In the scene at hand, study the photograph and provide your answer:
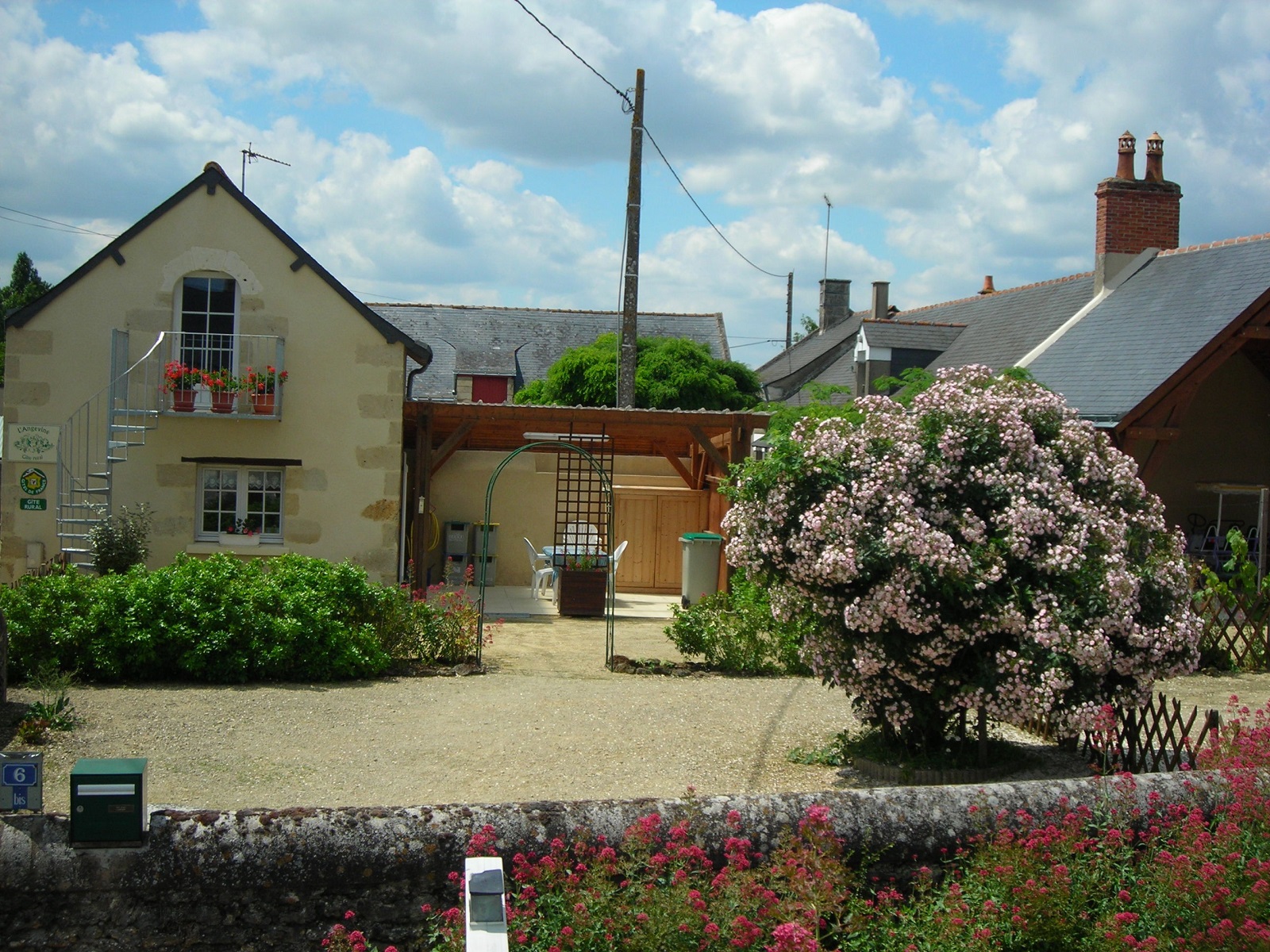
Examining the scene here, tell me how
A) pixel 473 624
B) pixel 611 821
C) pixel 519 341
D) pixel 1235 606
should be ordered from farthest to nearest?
pixel 519 341 < pixel 1235 606 < pixel 473 624 < pixel 611 821

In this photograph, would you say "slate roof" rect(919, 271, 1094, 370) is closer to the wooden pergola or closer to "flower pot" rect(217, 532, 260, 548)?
the wooden pergola

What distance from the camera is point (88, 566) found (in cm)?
1240

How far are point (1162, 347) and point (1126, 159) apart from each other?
218 inches

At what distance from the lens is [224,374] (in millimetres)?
13680

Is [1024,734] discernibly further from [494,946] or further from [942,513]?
[494,946]

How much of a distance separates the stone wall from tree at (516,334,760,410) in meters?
24.5

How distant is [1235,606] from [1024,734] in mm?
5279

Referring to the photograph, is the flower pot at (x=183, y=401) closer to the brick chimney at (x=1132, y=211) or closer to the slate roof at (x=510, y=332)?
the brick chimney at (x=1132, y=211)

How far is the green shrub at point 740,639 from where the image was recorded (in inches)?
422

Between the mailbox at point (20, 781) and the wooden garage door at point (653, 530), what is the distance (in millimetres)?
15475

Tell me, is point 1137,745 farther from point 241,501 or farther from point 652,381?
point 652,381

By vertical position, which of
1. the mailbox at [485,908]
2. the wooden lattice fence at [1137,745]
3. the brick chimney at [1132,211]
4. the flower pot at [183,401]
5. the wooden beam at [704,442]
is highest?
the brick chimney at [1132,211]

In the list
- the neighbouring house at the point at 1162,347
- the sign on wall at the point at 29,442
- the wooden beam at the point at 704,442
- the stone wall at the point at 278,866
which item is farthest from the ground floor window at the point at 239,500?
the stone wall at the point at 278,866

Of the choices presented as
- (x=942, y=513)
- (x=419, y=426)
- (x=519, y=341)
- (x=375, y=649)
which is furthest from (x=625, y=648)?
(x=519, y=341)
